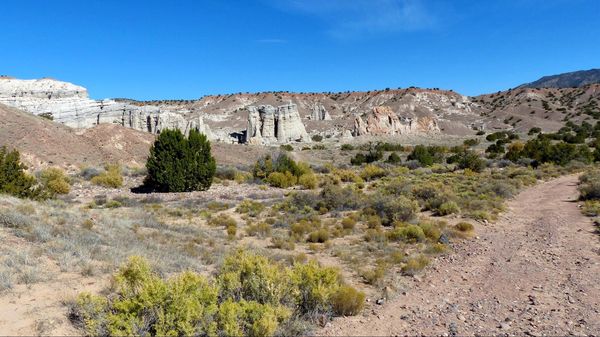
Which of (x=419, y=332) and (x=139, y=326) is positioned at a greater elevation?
(x=139, y=326)

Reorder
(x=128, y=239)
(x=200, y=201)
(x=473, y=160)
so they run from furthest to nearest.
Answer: (x=473, y=160) → (x=200, y=201) → (x=128, y=239)

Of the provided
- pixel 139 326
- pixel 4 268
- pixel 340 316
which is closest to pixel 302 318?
pixel 340 316

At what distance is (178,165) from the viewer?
23.2 meters

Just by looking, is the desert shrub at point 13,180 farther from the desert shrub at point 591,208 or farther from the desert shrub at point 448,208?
the desert shrub at point 591,208

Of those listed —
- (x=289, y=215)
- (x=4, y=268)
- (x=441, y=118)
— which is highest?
(x=441, y=118)

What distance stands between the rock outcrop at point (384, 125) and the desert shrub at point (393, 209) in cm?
5235

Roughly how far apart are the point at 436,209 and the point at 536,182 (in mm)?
11307

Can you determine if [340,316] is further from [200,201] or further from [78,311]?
[200,201]

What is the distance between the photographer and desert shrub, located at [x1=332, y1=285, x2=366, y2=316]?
248 inches

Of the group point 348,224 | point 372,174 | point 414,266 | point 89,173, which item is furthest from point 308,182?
point 414,266

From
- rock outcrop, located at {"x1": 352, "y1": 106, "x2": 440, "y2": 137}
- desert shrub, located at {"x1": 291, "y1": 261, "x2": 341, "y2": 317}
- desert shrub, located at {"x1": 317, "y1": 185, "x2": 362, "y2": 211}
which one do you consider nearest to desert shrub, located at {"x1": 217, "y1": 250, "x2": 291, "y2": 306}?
desert shrub, located at {"x1": 291, "y1": 261, "x2": 341, "y2": 317}

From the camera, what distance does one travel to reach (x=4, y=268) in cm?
629

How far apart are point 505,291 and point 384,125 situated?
208 feet

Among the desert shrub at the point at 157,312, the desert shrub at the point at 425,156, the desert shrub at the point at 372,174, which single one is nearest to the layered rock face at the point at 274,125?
the desert shrub at the point at 425,156
